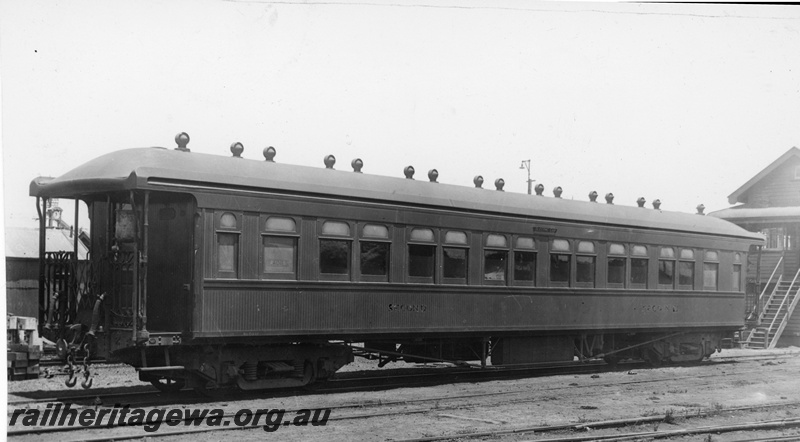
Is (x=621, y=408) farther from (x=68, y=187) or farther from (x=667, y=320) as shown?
(x=68, y=187)

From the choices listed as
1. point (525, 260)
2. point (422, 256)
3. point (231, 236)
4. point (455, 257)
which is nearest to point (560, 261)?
point (525, 260)

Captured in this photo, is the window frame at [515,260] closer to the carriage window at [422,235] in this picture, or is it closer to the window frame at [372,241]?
the carriage window at [422,235]

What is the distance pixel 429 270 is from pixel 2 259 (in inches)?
289

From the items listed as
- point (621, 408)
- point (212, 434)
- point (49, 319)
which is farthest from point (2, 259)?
point (621, 408)

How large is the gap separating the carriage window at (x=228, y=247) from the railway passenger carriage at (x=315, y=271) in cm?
2

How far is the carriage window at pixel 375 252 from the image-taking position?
13.1 meters

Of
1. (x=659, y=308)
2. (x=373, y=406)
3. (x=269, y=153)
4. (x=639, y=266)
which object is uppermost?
(x=269, y=153)

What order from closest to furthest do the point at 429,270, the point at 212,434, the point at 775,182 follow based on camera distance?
the point at 212,434
the point at 429,270
the point at 775,182

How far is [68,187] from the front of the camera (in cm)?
1145

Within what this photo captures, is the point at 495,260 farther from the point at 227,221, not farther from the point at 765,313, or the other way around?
the point at 765,313

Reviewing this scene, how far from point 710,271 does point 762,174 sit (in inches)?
495

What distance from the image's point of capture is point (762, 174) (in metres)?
29.6

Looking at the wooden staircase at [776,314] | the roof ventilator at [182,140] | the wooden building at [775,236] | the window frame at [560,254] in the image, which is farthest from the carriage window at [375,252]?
the wooden building at [775,236]

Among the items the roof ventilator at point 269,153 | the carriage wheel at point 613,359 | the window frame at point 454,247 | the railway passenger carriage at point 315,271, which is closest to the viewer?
the railway passenger carriage at point 315,271
